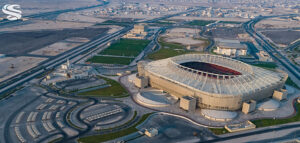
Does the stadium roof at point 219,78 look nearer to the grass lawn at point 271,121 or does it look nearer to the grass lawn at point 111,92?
the grass lawn at point 271,121

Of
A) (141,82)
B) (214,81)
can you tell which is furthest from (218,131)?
(141,82)

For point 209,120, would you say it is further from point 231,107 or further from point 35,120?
point 35,120

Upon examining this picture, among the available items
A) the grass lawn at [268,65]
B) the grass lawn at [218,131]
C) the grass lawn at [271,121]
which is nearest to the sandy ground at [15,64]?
the grass lawn at [218,131]

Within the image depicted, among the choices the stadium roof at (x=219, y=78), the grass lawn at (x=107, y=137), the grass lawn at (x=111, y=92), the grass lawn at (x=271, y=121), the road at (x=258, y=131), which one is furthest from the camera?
the grass lawn at (x=111, y=92)

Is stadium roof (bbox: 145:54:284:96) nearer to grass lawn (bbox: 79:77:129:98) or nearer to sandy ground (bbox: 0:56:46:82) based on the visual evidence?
grass lawn (bbox: 79:77:129:98)

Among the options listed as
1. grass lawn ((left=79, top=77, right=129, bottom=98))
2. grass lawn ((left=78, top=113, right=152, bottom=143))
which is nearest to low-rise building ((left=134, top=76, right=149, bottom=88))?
grass lawn ((left=79, top=77, right=129, bottom=98))

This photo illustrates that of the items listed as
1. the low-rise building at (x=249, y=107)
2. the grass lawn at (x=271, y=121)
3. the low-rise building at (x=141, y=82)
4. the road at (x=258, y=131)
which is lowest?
the road at (x=258, y=131)
